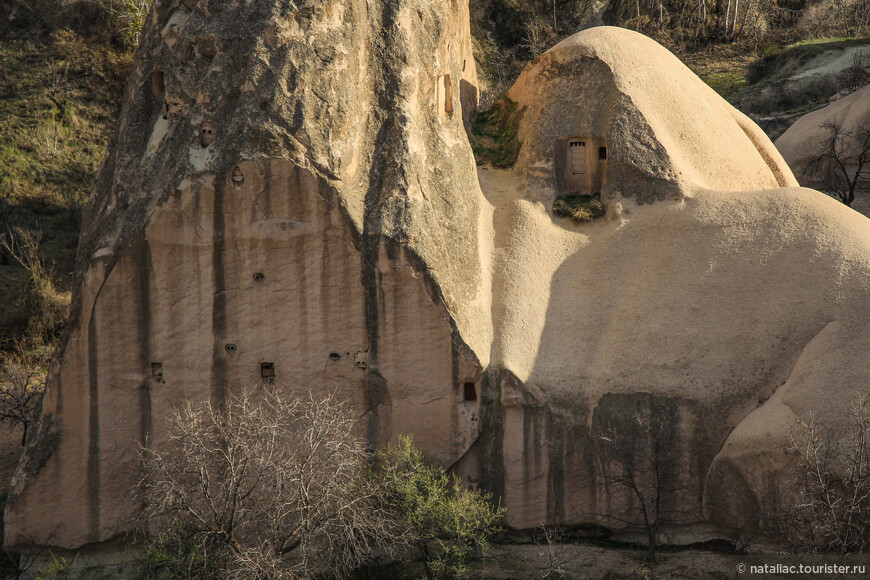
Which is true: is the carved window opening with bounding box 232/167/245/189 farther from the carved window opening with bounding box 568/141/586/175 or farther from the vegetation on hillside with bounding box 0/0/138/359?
the vegetation on hillside with bounding box 0/0/138/359

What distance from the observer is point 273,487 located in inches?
618

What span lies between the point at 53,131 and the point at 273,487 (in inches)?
792

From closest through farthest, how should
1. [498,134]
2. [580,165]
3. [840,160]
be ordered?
[580,165]
[498,134]
[840,160]

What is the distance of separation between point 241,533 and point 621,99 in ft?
33.4

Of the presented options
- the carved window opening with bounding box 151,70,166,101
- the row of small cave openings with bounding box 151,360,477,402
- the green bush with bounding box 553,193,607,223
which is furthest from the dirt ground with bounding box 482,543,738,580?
the carved window opening with bounding box 151,70,166,101

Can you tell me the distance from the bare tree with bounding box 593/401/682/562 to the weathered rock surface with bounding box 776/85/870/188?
47.2 feet

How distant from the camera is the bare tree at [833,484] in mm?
14359

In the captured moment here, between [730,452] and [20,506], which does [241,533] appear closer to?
[20,506]

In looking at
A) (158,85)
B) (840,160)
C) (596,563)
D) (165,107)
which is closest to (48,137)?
(158,85)

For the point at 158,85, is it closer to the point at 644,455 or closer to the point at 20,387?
the point at 20,387

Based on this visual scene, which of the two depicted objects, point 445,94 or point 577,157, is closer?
point 445,94

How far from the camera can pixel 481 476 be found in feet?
53.6

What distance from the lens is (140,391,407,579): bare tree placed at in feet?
48.8

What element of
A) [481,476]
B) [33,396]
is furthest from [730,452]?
[33,396]
